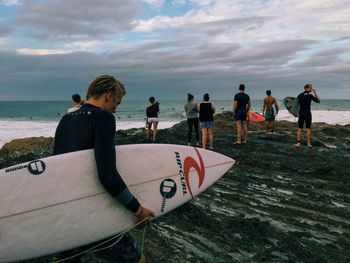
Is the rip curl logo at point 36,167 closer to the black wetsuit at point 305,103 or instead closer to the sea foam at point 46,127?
the black wetsuit at point 305,103

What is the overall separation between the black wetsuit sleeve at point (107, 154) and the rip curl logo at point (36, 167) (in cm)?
69

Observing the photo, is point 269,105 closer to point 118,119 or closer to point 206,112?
point 206,112

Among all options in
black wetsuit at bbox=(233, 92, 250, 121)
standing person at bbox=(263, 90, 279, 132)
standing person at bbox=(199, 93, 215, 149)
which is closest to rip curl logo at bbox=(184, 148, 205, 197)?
standing person at bbox=(199, 93, 215, 149)

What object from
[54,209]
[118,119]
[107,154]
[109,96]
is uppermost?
[109,96]

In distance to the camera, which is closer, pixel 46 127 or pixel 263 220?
pixel 263 220

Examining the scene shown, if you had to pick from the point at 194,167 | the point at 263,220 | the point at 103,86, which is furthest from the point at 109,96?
the point at 263,220

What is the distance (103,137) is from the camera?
223 centimetres

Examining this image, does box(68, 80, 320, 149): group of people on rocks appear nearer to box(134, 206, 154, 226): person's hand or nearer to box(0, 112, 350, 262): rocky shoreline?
box(0, 112, 350, 262): rocky shoreline

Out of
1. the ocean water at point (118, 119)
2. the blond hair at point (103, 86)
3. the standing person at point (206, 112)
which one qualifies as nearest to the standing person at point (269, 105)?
the standing person at point (206, 112)

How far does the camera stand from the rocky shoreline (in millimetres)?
4465

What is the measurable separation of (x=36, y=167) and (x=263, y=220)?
13.0 feet

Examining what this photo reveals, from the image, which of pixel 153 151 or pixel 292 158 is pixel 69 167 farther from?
pixel 292 158

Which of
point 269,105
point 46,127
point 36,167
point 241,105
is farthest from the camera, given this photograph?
point 46,127

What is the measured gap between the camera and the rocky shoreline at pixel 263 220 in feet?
14.6
